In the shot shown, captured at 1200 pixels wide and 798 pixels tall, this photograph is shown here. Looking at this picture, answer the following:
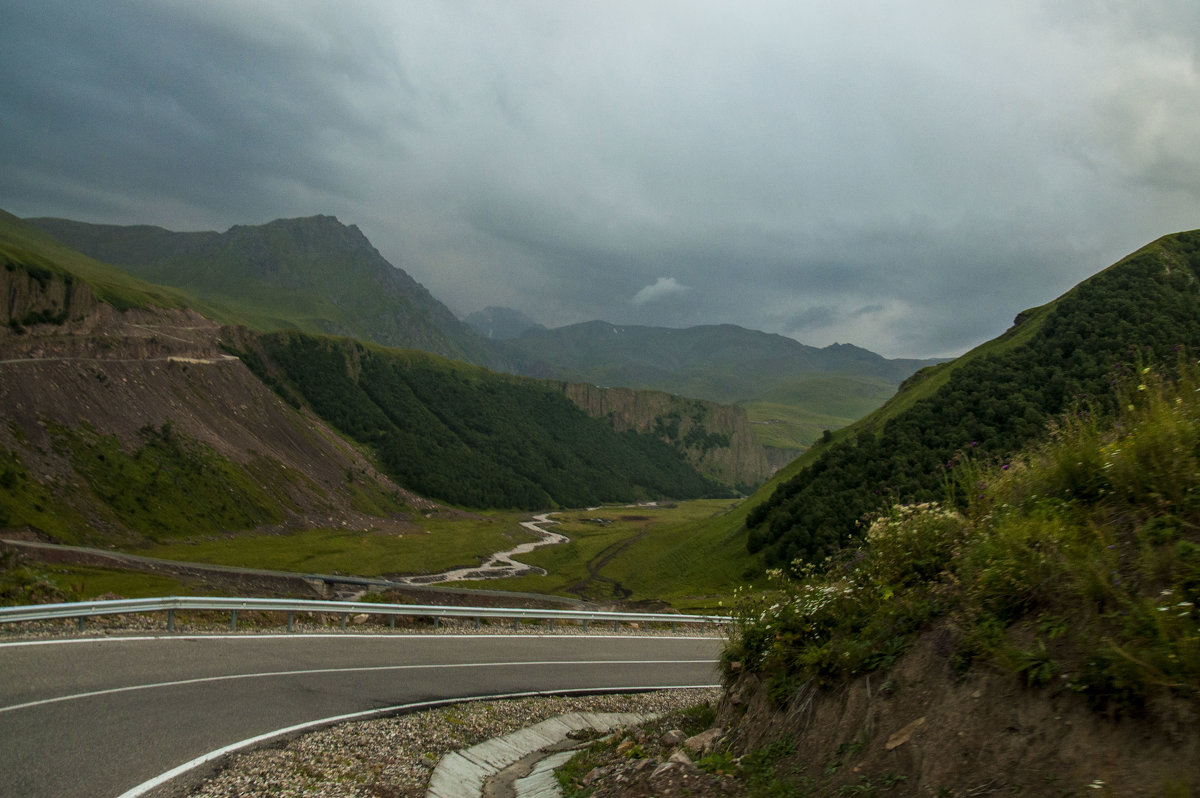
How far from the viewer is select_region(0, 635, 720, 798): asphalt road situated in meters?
8.51

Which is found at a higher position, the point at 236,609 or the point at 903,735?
the point at 903,735

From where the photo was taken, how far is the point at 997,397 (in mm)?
64875

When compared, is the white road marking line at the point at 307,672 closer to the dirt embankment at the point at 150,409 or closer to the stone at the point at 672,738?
the stone at the point at 672,738

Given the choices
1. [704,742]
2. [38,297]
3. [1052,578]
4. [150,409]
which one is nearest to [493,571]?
[150,409]

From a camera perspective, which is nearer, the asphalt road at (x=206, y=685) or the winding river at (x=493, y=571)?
the asphalt road at (x=206, y=685)

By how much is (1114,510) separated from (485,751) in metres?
9.85

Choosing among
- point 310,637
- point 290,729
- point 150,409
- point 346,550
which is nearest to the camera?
point 290,729

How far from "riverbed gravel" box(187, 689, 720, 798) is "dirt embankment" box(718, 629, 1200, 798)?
518 cm

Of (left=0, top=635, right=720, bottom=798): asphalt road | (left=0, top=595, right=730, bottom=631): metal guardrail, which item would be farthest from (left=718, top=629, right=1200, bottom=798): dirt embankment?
(left=0, top=595, right=730, bottom=631): metal guardrail

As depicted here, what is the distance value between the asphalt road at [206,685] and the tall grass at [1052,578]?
499 cm

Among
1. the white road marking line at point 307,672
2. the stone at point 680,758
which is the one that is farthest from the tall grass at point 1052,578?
the white road marking line at point 307,672

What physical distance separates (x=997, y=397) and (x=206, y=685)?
69.1m

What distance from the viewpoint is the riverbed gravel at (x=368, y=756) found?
845 cm

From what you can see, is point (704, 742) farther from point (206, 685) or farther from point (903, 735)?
point (206, 685)
